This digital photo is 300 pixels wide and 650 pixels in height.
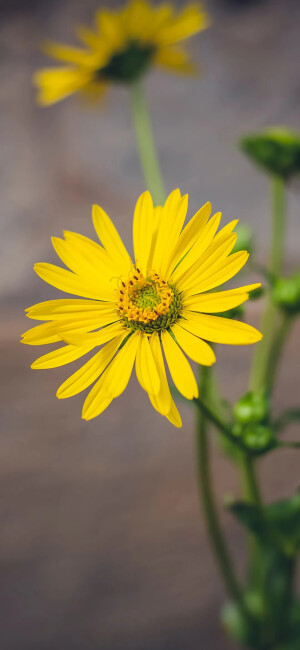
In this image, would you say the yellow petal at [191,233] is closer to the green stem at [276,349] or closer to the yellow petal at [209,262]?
the yellow petal at [209,262]

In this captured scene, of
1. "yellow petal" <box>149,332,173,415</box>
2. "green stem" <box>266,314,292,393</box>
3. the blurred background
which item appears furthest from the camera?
the blurred background

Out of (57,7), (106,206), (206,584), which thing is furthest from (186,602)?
(57,7)

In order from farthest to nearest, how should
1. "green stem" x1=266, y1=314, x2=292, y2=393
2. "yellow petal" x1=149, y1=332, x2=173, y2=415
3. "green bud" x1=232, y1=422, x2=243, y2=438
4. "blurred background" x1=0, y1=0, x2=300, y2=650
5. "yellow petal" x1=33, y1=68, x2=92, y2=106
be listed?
"blurred background" x1=0, y1=0, x2=300, y2=650
"yellow petal" x1=33, y1=68, x2=92, y2=106
"green stem" x1=266, y1=314, x2=292, y2=393
"green bud" x1=232, y1=422, x2=243, y2=438
"yellow petal" x1=149, y1=332, x2=173, y2=415

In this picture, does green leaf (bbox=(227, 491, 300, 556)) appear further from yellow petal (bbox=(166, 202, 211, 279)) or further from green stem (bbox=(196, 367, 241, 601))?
yellow petal (bbox=(166, 202, 211, 279))

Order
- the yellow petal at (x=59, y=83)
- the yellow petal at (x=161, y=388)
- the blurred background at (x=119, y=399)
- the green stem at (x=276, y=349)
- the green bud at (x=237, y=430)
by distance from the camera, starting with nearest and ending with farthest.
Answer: the yellow petal at (x=161, y=388), the green bud at (x=237, y=430), the green stem at (x=276, y=349), the yellow petal at (x=59, y=83), the blurred background at (x=119, y=399)

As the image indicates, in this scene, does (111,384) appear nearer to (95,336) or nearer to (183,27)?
(95,336)

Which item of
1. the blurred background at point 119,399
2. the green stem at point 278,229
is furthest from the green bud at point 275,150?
the blurred background at point 119,399

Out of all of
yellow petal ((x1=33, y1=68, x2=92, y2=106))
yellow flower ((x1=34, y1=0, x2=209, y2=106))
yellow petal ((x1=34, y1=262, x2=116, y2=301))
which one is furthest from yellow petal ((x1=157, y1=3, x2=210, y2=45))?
yellow petal ((x1=34, y1=262, x2=116, y2=301))
